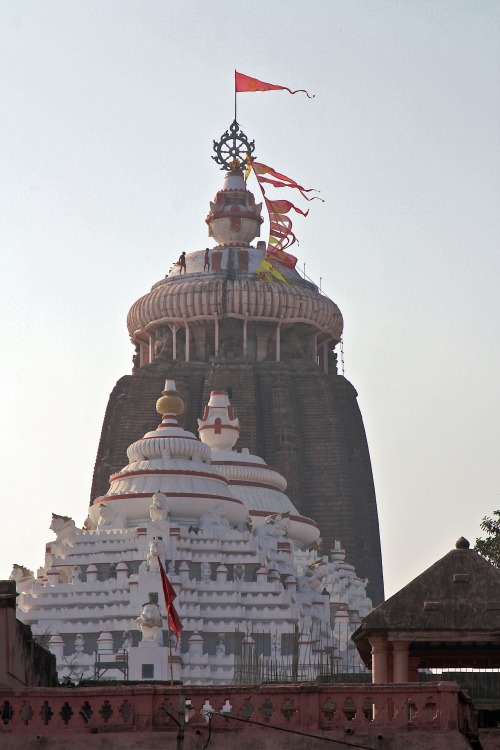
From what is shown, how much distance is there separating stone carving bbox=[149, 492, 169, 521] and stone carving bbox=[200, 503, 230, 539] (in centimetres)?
169

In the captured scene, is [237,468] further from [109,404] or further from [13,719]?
[13,719]

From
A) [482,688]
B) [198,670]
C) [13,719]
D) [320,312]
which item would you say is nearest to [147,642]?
[198,670]

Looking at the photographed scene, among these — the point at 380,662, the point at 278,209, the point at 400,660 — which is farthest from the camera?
the point at 278,209

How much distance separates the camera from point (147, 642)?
64.6m

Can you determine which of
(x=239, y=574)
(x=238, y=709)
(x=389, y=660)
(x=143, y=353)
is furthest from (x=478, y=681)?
(x=143, y=353)

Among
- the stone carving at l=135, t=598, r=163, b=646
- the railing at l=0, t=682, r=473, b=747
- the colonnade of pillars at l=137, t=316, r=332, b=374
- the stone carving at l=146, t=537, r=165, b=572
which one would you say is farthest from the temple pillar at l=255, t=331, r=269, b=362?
the railing at l=0, t=682, r=473, b=747

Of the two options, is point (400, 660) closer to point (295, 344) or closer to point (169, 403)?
point (169, 403)

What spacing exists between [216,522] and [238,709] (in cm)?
4863

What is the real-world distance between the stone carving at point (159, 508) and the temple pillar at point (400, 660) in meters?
40.5

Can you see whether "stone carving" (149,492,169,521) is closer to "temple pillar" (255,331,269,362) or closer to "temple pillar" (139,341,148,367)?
"temple pillar" (255,331,269,362)

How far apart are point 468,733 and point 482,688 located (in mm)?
11023

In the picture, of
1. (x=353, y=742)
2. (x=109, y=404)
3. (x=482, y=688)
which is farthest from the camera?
(x=109, y=404)

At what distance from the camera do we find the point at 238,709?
2403cm

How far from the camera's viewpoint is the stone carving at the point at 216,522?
71.5 metres
